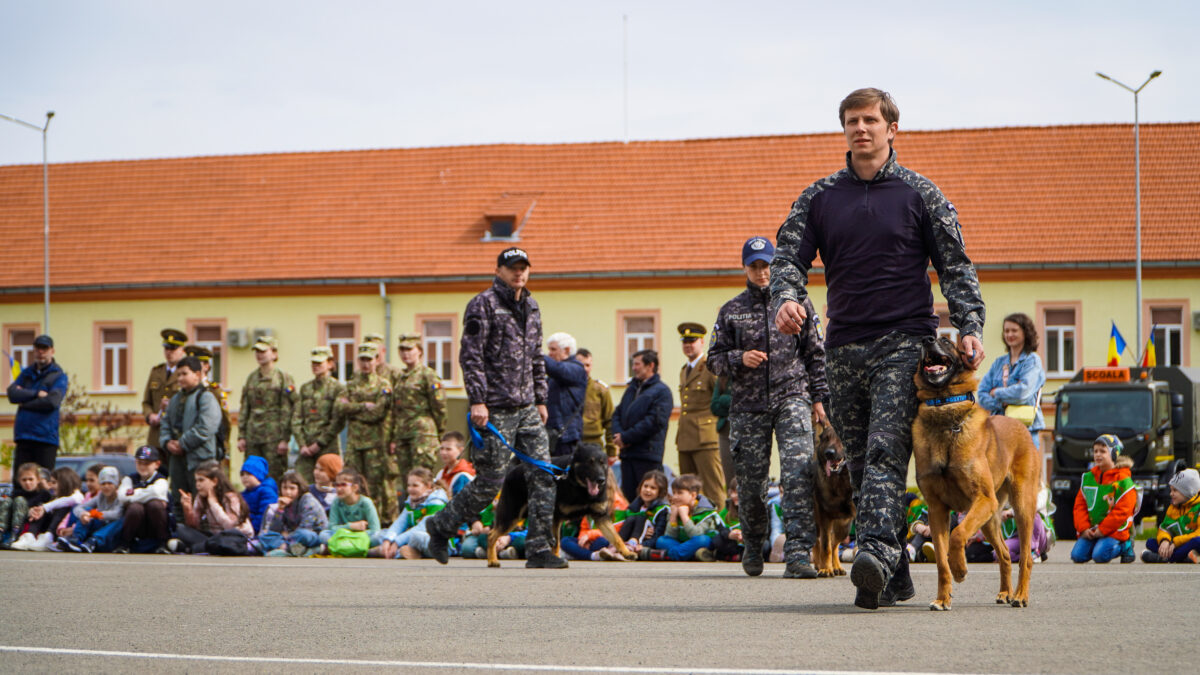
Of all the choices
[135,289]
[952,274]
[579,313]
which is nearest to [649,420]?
[952,274]

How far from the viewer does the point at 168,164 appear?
1987 inches

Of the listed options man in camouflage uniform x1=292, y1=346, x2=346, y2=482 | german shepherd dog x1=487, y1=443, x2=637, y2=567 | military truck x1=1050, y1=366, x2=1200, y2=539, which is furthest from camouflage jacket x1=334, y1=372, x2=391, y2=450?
military truck x1=1050, y1=366, x2=1200, y2=539

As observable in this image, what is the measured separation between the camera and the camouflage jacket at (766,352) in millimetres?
10391

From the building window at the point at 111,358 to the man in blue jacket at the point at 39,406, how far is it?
30.0 meters

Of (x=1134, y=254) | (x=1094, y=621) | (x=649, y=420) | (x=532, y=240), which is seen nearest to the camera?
(x=1094, y=621)

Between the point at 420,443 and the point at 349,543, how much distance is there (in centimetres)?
322

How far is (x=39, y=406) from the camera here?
17.7 metres

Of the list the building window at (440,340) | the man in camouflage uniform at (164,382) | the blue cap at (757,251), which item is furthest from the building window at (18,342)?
the blue cap at (757,251)

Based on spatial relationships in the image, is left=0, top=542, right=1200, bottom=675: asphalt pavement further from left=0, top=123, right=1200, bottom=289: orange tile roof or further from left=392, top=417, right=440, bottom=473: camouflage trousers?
left=0, top=123, right=1200, bottom=289: orange tile roof

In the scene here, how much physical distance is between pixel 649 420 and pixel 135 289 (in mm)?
32900

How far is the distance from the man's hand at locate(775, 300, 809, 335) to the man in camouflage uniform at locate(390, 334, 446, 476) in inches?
458

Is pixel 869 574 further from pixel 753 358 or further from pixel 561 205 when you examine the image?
pixel 561 205

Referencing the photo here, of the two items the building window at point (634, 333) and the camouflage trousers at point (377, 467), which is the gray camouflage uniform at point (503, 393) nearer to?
the camouflage trousers at point (377, 467)

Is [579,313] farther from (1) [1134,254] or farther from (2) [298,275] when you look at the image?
(1) [1134,254]
